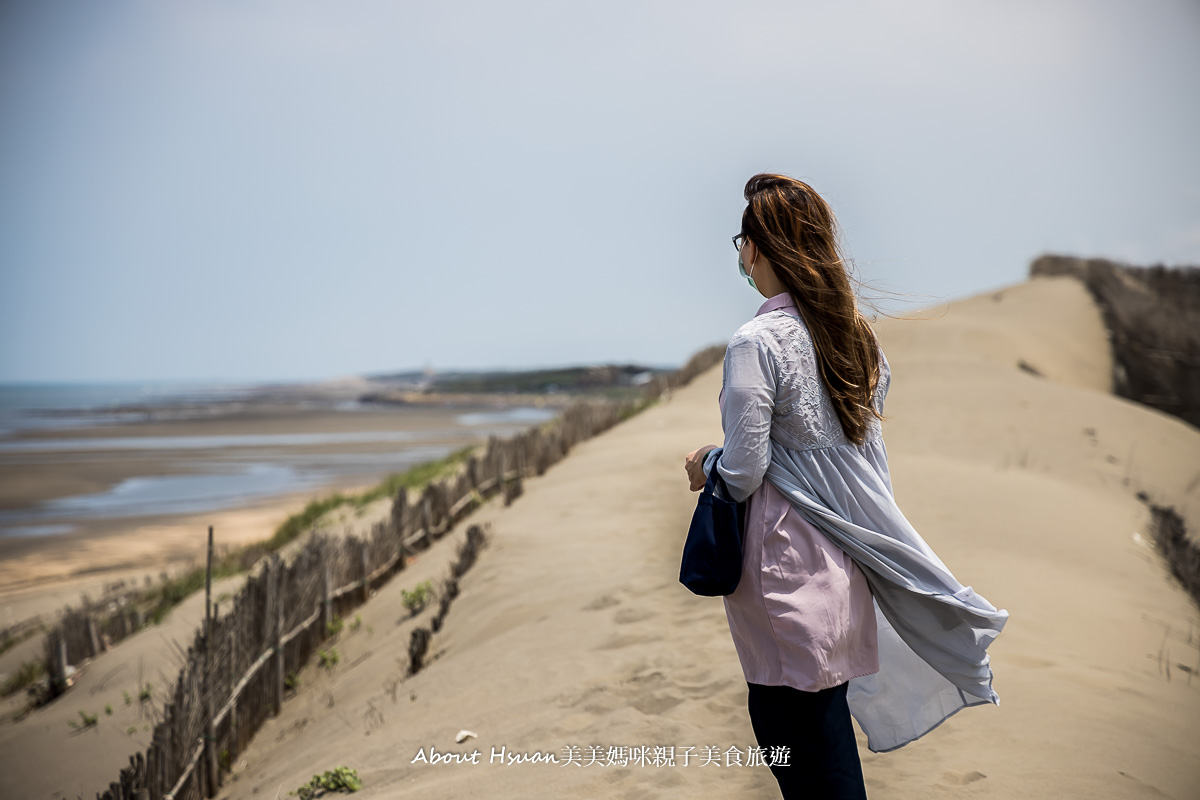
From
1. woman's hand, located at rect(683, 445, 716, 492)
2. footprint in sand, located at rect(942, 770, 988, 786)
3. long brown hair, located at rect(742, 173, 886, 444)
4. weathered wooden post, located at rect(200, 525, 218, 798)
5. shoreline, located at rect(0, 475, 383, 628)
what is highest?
long brown hair, located at rect(742, 173, 886, 444)

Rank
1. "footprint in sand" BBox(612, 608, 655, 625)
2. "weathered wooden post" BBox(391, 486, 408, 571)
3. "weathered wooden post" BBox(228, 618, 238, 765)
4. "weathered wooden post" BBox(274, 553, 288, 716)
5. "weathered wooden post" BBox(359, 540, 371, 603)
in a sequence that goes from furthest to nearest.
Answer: "weathered wooden post" BBox(391, 486, 408, 571)
"weathered wooden post" BBox(359, 540, 371, 603)
"weathered wooden post" BBox(274, 553, 288, 716)
"footprint in sand" BBox(612, 608, 655, 625)
"weathered wooden post" BBox(228, 618, 238, 765)

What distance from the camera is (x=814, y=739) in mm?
1557

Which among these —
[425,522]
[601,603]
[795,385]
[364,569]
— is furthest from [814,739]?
[425,522]

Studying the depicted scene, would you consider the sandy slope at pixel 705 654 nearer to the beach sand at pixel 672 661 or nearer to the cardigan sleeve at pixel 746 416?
the beach sand at pixel 672 661

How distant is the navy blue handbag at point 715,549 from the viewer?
5.07 ft

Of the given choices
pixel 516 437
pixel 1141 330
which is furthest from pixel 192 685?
pixel 1141 330

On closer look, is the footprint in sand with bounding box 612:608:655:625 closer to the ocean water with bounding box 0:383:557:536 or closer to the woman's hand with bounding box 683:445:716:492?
the woman's hand with bounding box 683:445:716:492

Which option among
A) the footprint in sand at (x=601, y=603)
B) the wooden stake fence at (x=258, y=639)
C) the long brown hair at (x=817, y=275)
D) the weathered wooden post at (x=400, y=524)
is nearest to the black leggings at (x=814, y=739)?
the long brown hair at (x=817, y=275)

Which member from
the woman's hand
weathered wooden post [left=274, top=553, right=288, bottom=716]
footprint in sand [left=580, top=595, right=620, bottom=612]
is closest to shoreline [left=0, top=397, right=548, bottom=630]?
weathered wooden post [left=274, top=553, right=288, bottom=716]

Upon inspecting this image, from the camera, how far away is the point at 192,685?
3.36 metres

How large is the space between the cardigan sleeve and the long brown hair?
0.16m

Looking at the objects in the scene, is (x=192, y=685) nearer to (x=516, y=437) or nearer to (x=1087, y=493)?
(x=516, y=437)

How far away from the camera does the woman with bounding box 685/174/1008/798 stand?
5.06 feet

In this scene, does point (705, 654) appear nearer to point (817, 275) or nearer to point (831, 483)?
point (831, 483)
